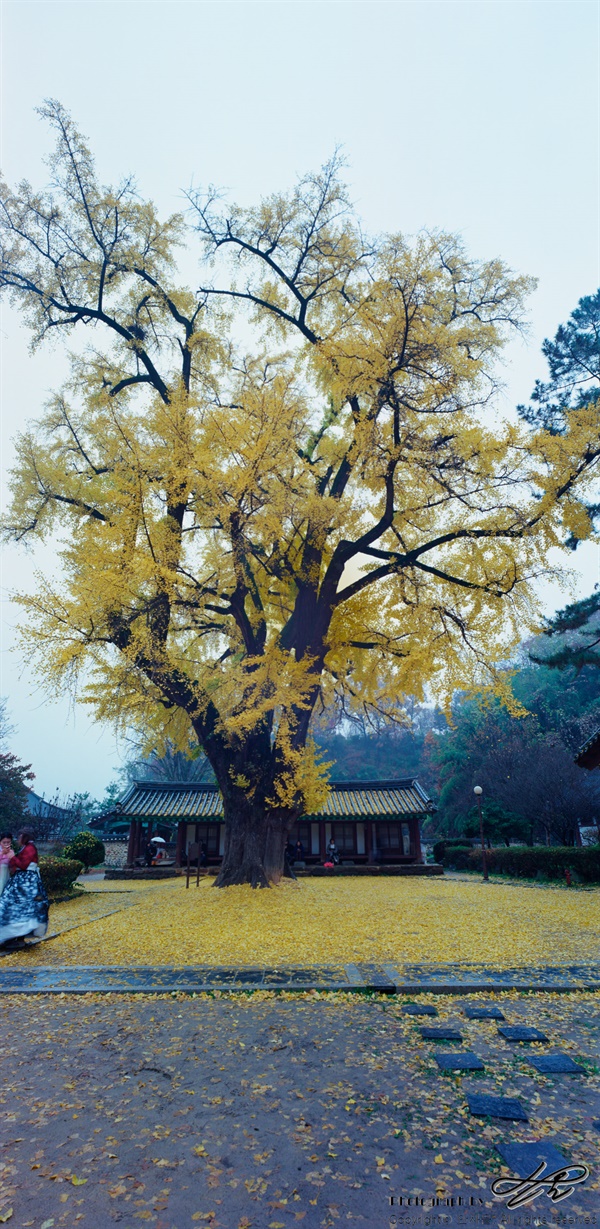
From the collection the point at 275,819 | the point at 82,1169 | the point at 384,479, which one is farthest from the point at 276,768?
the point at 82,1169

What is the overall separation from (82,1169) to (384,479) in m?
10.3

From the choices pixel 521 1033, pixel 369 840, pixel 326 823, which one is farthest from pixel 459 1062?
pixel 369 840

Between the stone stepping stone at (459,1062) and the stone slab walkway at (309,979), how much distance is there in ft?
4.75

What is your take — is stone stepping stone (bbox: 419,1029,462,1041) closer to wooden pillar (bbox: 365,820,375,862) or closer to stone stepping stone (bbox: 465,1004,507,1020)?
stone stepping stone (bbox: 465,1004,507,1020)

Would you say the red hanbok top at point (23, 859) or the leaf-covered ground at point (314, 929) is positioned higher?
the red hanbok top at point (23, 859)

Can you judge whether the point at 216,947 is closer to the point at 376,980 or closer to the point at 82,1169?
the point at 376,980

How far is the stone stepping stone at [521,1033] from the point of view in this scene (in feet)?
12.8

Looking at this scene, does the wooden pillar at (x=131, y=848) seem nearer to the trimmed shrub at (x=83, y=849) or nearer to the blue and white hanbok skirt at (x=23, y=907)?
the trimmed shrub at (x=83, y=849)

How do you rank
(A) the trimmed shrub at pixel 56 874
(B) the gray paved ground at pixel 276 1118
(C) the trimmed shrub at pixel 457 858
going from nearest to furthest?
(B) the gray paved ground at pixel 276 1118
(A) the trimmed shrub at pixel 56 874
(C) the trimmed shrub at pixel 457 858

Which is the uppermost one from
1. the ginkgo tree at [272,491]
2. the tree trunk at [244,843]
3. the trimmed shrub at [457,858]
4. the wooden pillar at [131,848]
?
the ginkgo tree at [272,491]

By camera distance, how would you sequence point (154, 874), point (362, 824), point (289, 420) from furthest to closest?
1. point (362, 824)
2. point (154, 874)
3. point (289, 420)

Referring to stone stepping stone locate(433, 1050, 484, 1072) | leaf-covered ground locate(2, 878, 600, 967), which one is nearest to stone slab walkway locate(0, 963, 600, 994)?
leaf-covered ground locate(2, 878, 600, 967)

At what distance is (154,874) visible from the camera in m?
20.4
